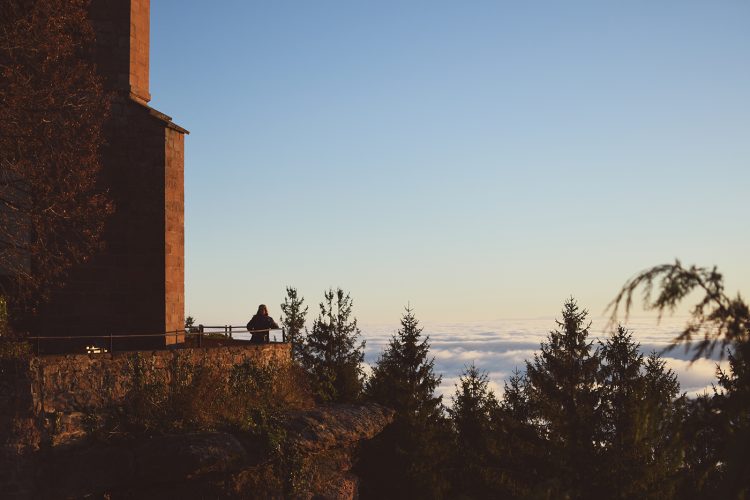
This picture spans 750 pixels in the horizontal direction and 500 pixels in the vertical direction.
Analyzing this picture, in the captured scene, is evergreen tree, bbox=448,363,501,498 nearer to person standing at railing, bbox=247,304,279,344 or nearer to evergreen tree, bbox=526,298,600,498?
evergreen tree, bbox=526,298,600,498

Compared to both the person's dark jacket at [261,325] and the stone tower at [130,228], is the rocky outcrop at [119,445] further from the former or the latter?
the stone tower at [130,228]

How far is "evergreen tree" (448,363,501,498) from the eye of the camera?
1389 inches

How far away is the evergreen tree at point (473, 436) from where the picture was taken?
116 feet

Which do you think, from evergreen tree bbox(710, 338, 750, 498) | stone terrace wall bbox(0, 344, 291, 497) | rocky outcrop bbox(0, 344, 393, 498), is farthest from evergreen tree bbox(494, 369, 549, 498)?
evergreen tree bbox(710, 338, 750, 498)

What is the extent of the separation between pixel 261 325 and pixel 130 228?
498cm

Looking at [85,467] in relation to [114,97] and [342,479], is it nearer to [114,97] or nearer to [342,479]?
[342,479]

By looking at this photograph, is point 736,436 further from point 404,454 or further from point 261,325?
point 404,454

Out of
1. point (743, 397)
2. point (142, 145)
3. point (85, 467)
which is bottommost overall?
point (85, 467)

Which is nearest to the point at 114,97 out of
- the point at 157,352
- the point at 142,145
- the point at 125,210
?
the point at 142,145

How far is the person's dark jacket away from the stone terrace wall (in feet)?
19.2

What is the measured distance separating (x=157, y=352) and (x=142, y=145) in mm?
7201

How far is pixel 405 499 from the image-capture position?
33406 millimetres

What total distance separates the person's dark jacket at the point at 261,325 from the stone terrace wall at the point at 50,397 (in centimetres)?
586

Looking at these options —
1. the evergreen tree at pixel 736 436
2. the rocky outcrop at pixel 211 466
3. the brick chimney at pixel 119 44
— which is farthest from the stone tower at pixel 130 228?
the evergreen tree at pixel 736 436
